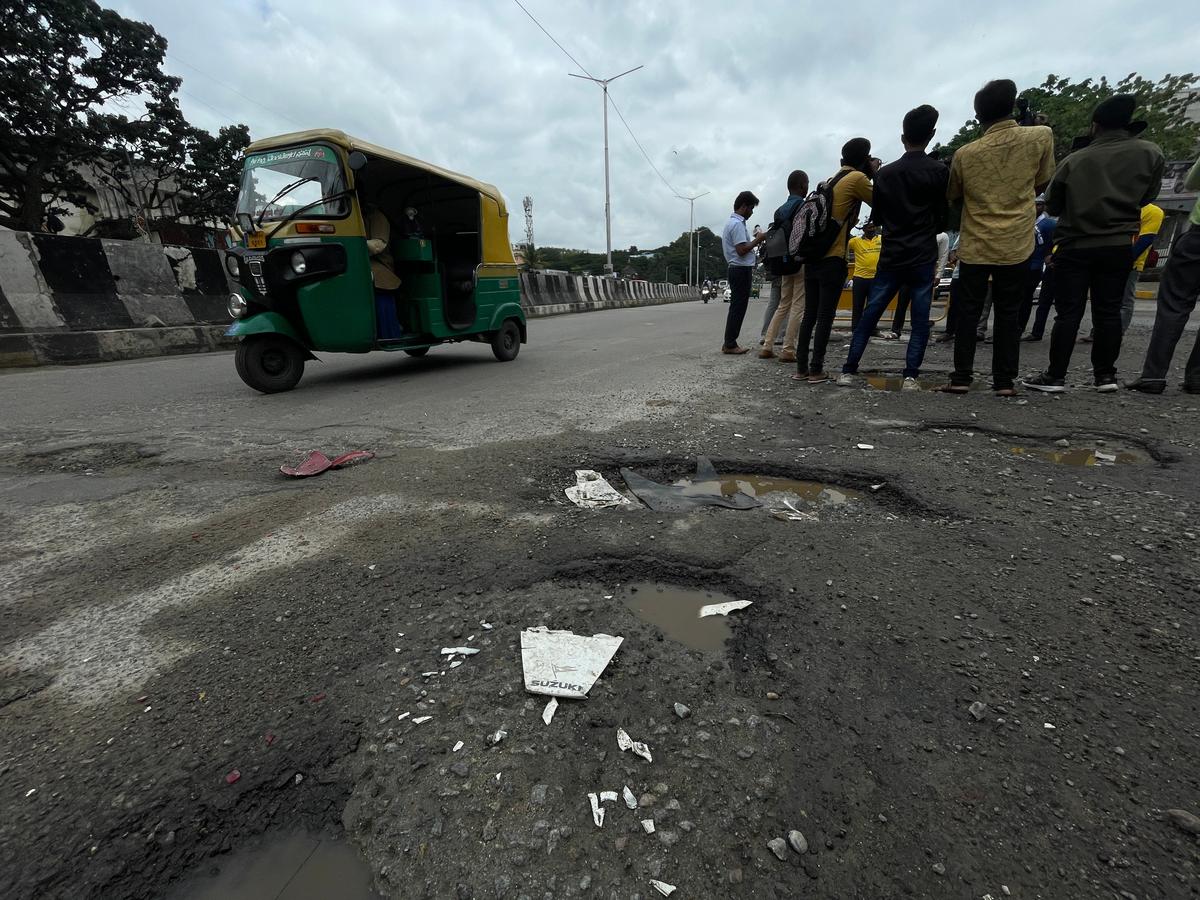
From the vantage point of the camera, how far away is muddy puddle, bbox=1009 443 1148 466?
2.80 meters

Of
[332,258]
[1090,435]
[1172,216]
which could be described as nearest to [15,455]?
[332,258]

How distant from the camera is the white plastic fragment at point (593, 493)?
2.45 meters

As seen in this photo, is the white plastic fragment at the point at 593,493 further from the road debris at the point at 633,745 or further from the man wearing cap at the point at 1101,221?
the man wearing cap at the point at 1101,221

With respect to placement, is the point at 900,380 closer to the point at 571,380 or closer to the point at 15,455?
the point at 571,380

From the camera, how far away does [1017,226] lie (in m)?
3.86

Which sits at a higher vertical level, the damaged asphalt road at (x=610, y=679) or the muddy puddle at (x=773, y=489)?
the damaged asphalt road at (x=610, y=679)

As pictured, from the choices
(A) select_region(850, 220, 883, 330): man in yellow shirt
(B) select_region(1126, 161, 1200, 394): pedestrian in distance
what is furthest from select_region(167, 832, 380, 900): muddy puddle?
(A) select_region(850, 220, 883, 330): man in yellow shirt

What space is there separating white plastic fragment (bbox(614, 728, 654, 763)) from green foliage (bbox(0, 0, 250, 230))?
98.9 ft

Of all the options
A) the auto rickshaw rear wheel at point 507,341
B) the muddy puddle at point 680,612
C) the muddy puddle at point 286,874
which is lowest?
the muddy puddle at point 286,874

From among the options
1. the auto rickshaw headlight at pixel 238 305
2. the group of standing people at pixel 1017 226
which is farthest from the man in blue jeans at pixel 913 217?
the auto rickshaw headlight at pixel 238 305

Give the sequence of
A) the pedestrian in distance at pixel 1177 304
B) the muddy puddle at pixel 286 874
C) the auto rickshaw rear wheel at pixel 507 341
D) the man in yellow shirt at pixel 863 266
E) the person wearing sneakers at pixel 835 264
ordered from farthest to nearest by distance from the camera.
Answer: the man in yellow shirt at pixel 863 266
the auto rickshaw rear wheel at pixel 507 341
the person wearing sneakers at pixel 835 264
the pedestrian in distance at pixel 1177 304
the muddy puddle at pixel 286 874

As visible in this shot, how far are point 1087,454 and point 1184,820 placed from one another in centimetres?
254

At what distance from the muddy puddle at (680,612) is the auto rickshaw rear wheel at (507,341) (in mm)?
5592

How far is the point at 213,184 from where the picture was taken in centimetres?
2864
